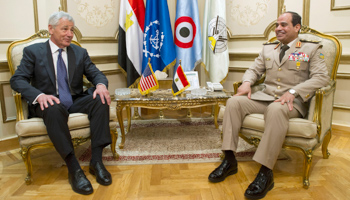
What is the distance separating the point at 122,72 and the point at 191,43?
950 mm

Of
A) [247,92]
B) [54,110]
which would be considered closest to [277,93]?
[247,92]

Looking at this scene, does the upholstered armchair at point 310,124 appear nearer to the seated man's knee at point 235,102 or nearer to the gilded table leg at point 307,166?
the gilded table leg at point 307,166

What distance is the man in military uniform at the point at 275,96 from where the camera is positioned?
1.99 metres

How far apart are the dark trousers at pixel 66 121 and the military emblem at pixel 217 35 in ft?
6.14

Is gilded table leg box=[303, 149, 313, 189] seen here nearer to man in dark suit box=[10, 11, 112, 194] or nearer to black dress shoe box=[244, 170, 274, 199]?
black dress shoe box=[244, 170, 274, 199]

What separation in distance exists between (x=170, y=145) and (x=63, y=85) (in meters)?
1.13

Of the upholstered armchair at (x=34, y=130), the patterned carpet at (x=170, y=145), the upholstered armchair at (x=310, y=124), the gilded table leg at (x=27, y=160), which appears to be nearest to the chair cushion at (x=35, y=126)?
the upholstered armchair at (x=34, y=130)

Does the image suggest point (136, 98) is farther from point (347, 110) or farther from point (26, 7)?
point (347, 110)

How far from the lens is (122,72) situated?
3834 millimetres

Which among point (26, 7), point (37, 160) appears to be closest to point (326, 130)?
point (37, 160)

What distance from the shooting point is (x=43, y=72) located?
234 centimetres

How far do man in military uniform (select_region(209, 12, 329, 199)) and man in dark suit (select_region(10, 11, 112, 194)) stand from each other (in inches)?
35.2

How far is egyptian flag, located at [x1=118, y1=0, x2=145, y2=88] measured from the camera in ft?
11.9

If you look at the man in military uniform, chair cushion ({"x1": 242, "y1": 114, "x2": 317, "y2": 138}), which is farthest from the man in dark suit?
chair cushion ({"x1": 242, "y1": 114, "x2": 317, "y2": 138})
